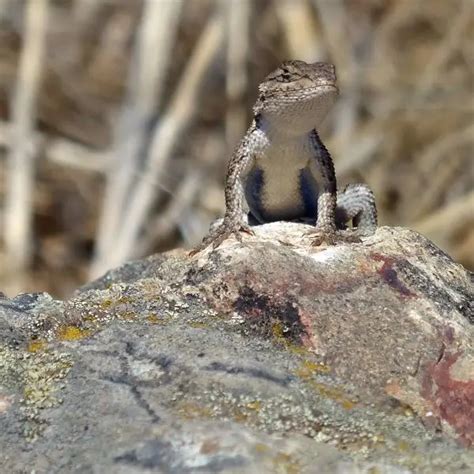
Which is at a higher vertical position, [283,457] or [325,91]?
[325,91]

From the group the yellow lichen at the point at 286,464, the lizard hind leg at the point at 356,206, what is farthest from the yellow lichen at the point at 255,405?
the lizard hind leg at the point at 356,206

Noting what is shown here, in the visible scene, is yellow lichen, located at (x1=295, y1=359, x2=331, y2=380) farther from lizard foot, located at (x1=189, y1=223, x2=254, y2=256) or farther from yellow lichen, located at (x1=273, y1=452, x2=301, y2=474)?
lizard foot, located at (x1=189, y1=223, x2=254, y2=256)

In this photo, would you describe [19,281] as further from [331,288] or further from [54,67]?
[331,288]

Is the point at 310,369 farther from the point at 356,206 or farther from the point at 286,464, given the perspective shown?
the point at 356,206

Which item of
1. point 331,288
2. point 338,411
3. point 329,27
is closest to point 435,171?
point 329,27

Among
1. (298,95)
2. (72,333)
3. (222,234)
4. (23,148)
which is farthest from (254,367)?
(23,148)
